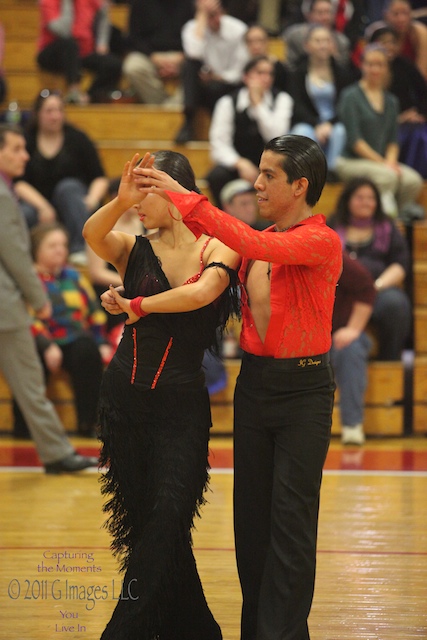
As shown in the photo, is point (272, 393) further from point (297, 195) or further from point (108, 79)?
point (108, 79)

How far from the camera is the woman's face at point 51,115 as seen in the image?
7633 mm

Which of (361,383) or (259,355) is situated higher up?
(259,355)

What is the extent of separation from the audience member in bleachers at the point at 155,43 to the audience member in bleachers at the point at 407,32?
69.6 inches

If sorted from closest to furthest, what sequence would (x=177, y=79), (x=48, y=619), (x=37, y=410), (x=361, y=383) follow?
(x=48, y=619) < (x=37, y=410) < (x=361, y=383) < (x=177, y=79)

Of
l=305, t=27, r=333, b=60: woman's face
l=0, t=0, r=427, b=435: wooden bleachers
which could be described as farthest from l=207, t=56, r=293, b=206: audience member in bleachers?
l=305, t=27, r=333, b=60: woman's face

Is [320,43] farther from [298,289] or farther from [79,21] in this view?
[298,289]

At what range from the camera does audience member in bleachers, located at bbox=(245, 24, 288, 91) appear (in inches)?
332

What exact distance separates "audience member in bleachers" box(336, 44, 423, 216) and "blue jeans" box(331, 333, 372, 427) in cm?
170

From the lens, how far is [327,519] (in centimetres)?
500

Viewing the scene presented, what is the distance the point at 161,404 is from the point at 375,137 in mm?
5311

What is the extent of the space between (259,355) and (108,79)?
677 cm

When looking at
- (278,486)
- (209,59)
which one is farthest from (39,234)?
(278,486)

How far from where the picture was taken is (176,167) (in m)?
3.19

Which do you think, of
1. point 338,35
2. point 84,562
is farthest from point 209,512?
point 338,35
